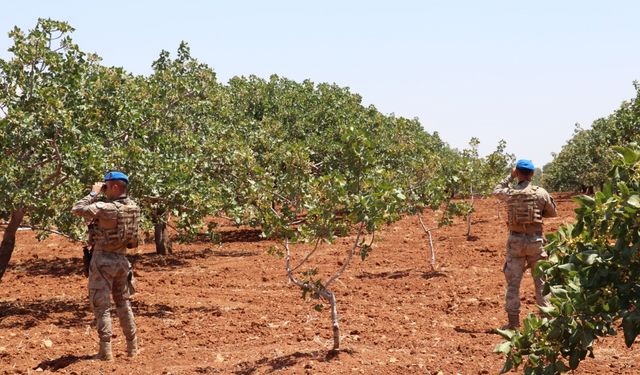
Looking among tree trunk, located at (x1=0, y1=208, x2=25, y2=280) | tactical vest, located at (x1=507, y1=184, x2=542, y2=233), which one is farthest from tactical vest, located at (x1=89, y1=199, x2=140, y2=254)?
tactical vest, located at (x1=507, y1=184, x2=542, y2=233)

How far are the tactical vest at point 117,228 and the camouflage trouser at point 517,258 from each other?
14.7 ft

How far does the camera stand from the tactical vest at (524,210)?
364 inches

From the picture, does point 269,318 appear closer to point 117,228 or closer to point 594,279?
point 117,228

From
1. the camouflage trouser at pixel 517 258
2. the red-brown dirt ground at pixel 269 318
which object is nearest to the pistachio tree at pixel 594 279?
the red-brown dirt ground at pixel 269 318

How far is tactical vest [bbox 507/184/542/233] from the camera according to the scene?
9.25 m

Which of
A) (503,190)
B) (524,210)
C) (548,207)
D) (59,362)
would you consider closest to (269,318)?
(59,362)

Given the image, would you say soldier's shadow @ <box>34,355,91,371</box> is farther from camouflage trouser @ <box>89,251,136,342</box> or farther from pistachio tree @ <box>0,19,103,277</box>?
pistachio tree @ <box>0,19,103,277</box>

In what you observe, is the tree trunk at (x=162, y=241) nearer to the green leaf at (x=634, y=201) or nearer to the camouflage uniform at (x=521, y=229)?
the camouflage uniform at (x=521, y=229)

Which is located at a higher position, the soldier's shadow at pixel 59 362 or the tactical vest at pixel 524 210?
the tactical vest at pixel 524 210

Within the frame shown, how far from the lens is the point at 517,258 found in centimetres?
951

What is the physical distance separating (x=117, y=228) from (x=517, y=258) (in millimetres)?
4796

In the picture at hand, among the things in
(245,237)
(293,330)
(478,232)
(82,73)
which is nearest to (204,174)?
(82,73)

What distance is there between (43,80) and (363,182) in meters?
5.30

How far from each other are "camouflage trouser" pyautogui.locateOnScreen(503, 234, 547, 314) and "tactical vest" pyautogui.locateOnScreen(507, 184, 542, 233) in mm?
123
